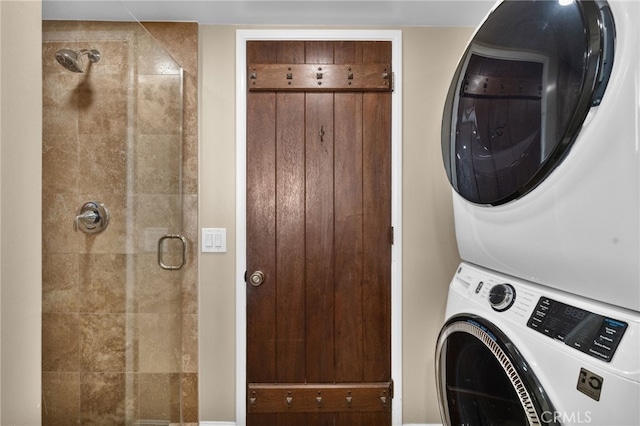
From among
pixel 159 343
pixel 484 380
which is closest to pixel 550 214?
pixel 484 380

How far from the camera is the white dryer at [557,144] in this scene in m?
0.67

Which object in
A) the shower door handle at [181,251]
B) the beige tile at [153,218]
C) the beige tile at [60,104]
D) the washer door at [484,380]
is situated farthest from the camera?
the shower door handle at [181,251]

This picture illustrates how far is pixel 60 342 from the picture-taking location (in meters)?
1.00

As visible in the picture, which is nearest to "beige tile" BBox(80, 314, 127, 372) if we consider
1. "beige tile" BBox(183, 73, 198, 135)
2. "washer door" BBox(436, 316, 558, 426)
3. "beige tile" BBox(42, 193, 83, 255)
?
"beige tile" BBox(42, 193, 83, 255)

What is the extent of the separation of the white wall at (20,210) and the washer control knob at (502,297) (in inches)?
43.5

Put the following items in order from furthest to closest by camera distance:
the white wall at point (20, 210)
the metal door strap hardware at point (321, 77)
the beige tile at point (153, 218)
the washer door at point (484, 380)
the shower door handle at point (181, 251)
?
1. the metal door strap hardware at point (321, 77)
2. the shower door handle at point (181, 251)
3. the beige tile at point (153, 218)
4. the washer door at point (484, 380)
5. the white wall at point (20, 210)

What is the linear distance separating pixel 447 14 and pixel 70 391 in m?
2.10

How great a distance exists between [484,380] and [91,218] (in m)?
1.33

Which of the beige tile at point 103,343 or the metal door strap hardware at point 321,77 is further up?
the metal door strap hardware at point 321,77

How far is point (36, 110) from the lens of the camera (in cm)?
71

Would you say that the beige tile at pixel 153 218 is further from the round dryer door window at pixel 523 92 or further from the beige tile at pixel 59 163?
the round dryer door window at pixel 523 92

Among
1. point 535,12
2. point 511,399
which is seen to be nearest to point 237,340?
point 511,399

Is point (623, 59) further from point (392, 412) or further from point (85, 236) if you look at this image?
point (392, 412)

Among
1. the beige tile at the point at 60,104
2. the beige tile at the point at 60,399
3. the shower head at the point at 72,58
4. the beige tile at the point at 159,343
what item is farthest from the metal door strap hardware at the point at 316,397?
the shower head at the point at 72,58
